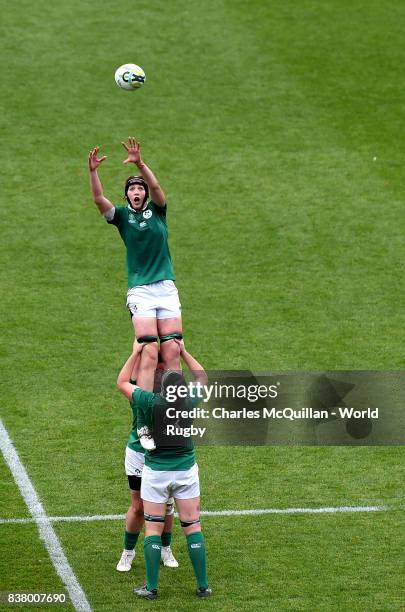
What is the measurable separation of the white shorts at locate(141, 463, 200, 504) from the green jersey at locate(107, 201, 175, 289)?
9.21ft

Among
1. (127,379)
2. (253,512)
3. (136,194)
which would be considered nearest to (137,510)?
(127,379)

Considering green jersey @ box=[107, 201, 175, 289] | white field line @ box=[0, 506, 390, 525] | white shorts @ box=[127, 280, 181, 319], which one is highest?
green jersey @ box=[107, 201, 175, 289]

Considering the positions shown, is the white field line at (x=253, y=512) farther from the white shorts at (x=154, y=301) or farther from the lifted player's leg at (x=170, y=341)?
the white shorts at (x=154, y=301)

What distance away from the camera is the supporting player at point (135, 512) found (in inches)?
432

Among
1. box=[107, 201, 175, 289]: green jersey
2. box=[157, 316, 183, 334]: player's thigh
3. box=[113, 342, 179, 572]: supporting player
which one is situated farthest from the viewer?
box=[157, 316, 183, 334]: player's thigh

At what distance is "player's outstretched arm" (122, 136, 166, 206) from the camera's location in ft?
39.0

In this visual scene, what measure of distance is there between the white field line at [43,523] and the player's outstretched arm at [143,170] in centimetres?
326

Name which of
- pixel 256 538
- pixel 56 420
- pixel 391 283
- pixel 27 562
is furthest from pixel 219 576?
pixel 391 283

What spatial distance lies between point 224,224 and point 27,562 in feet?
31.4

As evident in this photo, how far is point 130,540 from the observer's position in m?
11.2

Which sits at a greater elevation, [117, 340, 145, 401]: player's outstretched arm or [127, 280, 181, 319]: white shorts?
[127, 280, 181, 319]: white shorts

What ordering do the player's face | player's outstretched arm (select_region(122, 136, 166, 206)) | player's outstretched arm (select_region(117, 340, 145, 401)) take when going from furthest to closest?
the player's face < player's outstretched arm (select_region(122, 136, 166, 206)) < player's outstretched arm (select_region(117, 340, 145, 401))

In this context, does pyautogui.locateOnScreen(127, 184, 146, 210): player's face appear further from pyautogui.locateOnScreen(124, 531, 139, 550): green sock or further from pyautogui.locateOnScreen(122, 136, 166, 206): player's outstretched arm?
pyautogui.locateOnScreen(124, 531, 139, 550): green sock

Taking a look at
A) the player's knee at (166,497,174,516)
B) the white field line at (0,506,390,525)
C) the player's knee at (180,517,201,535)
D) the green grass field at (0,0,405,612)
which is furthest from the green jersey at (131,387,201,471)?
the white field line at (0,506,390,525)
